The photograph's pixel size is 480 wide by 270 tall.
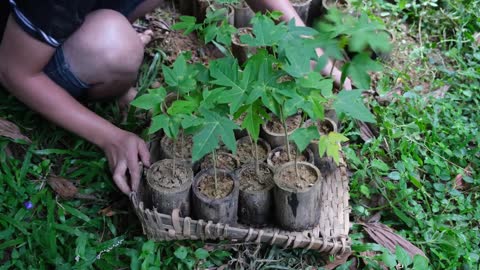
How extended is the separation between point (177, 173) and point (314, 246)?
41 cm

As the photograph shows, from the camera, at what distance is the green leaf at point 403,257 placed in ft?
4.90

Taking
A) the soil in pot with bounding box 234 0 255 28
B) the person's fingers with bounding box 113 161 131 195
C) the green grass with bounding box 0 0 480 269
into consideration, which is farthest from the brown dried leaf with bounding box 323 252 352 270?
the soil in pot with bounding box 234 0 255 28

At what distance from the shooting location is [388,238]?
162 cm

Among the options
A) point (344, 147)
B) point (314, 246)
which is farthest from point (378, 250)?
point (344, 147)

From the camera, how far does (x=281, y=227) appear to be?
1.50m

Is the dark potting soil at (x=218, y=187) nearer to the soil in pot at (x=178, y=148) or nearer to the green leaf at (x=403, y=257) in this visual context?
the soil in pot at (x=178, y=148)

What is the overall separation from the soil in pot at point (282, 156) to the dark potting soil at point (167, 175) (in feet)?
0.75

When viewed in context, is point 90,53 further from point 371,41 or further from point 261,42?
point 371,41

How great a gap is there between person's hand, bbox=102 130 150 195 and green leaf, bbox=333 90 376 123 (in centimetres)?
56

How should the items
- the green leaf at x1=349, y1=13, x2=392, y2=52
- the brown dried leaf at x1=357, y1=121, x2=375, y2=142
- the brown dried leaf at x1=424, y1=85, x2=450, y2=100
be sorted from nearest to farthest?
the green leaf at x1=349, y1=13, x2=392, y2=52 < the brown dried leaf at x1=357, y1=121, x2=375, y2=142 < the brown dried leaf at x1=424, y1=85, x2=450, y2=100

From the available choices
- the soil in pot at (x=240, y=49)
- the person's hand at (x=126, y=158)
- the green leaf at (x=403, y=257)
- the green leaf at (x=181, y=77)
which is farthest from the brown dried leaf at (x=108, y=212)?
the green leaf at (x=403, y=257)

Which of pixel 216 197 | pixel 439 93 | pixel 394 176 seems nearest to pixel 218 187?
pixel 216 197

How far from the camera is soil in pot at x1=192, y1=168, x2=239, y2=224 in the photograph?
140 cm

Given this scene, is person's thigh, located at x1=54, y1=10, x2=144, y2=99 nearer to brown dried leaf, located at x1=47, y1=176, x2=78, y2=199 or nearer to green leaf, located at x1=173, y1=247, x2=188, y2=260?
brown dried leaf, located at x1=47, y1=176, x2=78, y2=199
